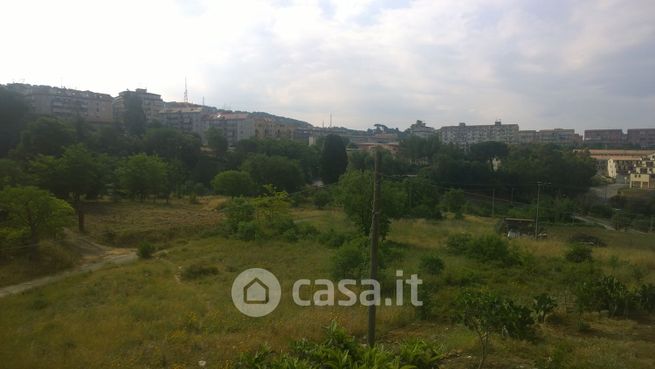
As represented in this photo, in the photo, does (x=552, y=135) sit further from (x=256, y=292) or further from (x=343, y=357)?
(x=343, y=357)

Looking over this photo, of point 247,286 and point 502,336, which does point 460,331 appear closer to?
point 502,336

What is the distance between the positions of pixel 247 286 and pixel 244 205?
40.5ft

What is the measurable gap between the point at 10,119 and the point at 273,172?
23.3 meters

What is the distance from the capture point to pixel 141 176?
1201 inches

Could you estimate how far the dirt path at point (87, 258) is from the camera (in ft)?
47.2

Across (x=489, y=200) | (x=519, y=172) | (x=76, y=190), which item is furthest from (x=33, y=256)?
(x=519, y=172)

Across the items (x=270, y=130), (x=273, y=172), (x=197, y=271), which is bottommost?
(x=197, y=271)

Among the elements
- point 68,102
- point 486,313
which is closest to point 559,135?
point 68,102

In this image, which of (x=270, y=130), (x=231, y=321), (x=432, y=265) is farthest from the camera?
(x=270, y=130)

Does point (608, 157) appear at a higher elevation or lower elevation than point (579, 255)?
higher

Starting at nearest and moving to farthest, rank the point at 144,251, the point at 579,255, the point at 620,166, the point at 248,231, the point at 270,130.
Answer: the point at 579,255 < the point at 144,251 < the point at 248,231 < the point at 620,166 < the point at 270,130

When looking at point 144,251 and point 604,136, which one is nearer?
point 144,251

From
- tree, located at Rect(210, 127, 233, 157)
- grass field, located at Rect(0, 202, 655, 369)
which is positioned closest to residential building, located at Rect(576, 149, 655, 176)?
tree, located at Rect(210, 127, 233, 157)

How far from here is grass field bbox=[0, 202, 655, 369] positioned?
23.8 feet
